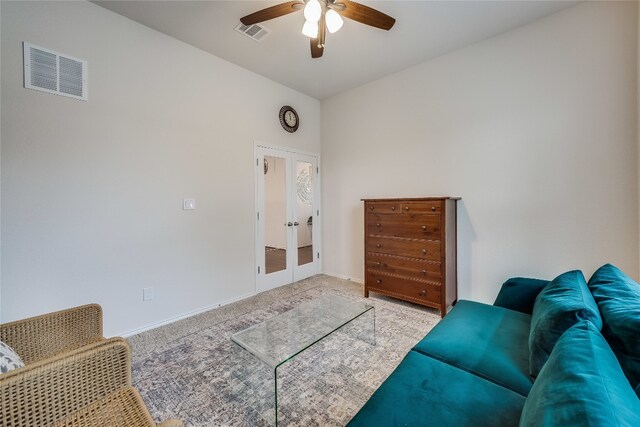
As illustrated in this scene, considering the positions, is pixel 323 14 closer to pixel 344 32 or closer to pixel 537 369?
pixel 344 32

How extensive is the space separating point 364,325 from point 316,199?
2309mm

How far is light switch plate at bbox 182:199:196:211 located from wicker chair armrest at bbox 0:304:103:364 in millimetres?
1459

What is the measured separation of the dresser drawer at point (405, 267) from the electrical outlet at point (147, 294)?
245 cm

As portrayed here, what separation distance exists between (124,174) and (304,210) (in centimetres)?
240

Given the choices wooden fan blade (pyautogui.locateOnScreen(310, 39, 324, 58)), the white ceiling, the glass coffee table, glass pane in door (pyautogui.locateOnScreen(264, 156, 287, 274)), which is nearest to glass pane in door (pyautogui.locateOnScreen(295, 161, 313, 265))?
glass pane in door (pyautogui.locateOnScreen(264, 156, 287, 274))

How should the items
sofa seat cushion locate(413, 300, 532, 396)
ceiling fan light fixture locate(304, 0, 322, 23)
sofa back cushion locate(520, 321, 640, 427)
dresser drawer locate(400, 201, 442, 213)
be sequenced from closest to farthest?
sofa back cushion locate(520, 321, 640, 427) → sofa seat cushion locate(413, 300, 532, 396) → ceiling fan light fixture locate(304, 0, 322, 23) → dresser drawer locate(400, 201, 442, 213)

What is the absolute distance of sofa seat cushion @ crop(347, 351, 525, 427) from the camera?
37.2 inches

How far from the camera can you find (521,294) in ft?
6.17

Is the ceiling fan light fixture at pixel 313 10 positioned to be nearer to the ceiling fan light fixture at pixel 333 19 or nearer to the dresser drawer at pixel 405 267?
the ceiling fan light fixture at pixel 333 19

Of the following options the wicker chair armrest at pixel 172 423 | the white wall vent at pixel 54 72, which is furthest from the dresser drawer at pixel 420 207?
the white wall vent at pixel 54 72

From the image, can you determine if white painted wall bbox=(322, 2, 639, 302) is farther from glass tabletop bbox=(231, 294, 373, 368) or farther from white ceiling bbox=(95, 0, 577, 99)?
glass tabletop bbox=(231, 294, 373, 368)

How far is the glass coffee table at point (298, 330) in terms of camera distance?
1.63m

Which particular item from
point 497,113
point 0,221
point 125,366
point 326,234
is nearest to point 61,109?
point 0,221

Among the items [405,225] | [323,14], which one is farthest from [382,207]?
A: [323,14]
